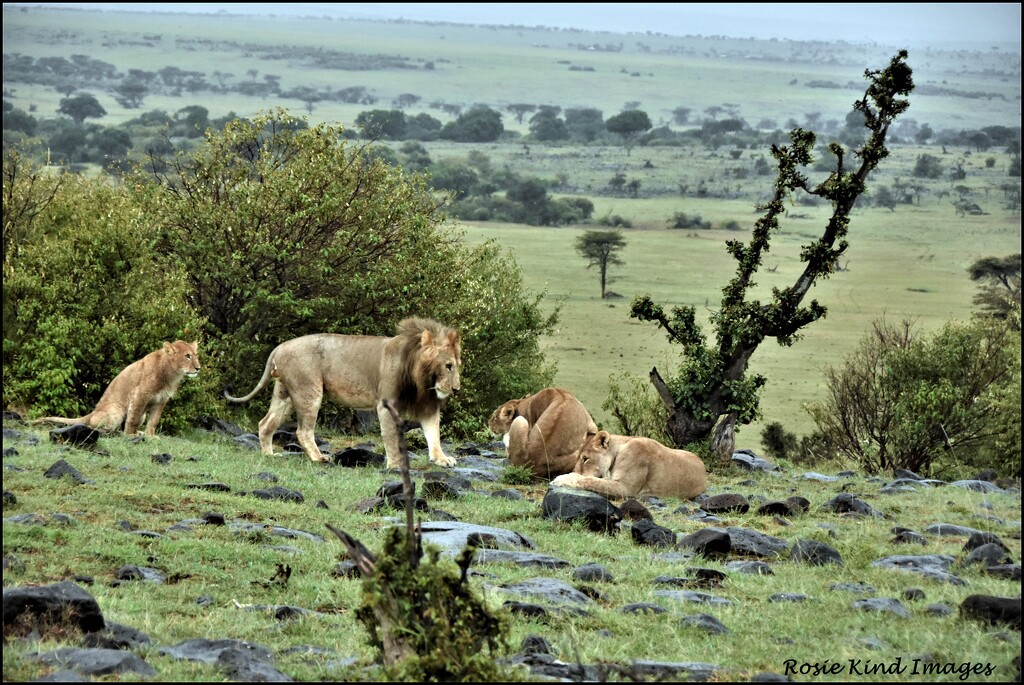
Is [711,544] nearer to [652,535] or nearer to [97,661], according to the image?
[652,535]

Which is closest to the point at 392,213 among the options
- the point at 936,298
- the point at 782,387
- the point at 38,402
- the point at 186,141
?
the point at 38,402

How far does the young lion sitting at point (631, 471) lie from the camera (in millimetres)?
18312

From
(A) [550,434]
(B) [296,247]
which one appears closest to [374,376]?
(A) [550,434]

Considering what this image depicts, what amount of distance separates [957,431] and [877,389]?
4.67 meters

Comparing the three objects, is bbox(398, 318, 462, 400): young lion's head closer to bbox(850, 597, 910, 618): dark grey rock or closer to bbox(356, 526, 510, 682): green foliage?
bbox(850, 597, 910, 618): dark grey rock

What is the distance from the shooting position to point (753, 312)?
2858cm

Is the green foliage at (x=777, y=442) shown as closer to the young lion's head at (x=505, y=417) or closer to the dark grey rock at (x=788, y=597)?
the young lion's head at (x=505, y=417)

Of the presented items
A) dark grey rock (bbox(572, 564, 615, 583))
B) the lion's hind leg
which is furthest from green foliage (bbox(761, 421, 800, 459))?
dark grey rock (bbox(572, 564, 615, 583))

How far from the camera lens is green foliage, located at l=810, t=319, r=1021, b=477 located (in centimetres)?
3356

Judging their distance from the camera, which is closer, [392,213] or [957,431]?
[392,213]

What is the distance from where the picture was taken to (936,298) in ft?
423

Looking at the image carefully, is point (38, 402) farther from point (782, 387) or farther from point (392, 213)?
point (782, 387)

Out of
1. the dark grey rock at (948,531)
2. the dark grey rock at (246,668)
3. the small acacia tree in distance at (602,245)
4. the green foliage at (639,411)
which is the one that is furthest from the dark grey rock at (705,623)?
the small acacia tree in distance at (602,245)

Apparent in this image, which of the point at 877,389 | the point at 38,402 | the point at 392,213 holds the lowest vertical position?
the point at 877,389
